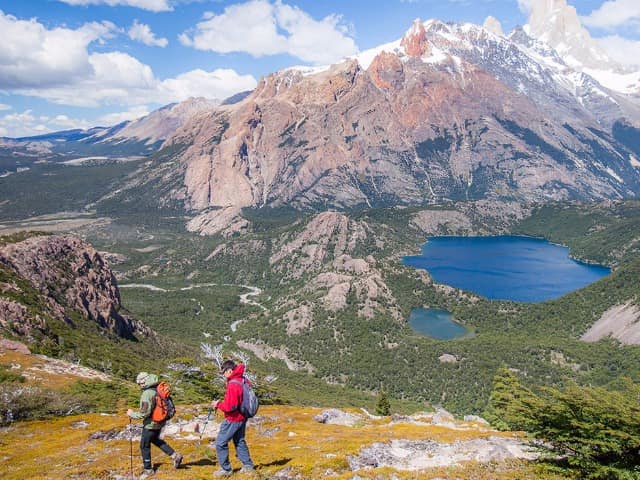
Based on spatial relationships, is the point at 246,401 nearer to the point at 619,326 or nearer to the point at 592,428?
the point at 592,428

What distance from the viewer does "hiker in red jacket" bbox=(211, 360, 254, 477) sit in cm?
2031

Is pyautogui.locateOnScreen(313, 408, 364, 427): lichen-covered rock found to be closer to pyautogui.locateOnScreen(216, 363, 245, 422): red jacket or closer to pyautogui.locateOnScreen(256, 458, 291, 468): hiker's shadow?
pyautogui.locateOnScreen(256, 458, 291, 468): hiker's shadow

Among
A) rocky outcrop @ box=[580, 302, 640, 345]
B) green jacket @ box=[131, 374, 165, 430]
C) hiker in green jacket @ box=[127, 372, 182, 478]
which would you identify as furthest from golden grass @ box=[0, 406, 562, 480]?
rocky outcrop @ box=[580, 302, 640, 345]

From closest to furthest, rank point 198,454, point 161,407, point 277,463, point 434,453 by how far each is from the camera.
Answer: point 161,407
point 277,463
point 198,454
point 434,453

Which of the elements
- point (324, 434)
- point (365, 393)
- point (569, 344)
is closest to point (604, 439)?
point (324, 434)

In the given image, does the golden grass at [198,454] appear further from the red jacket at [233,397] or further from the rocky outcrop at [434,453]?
the red jacket at [233,397]

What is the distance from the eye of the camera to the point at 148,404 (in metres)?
21.4

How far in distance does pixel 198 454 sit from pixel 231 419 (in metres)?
8.15

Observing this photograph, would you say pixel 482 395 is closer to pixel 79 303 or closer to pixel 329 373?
pixel 329 373

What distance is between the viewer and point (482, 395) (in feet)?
453

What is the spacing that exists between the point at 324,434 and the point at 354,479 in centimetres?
1529

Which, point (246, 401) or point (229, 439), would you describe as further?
point (229, 439)

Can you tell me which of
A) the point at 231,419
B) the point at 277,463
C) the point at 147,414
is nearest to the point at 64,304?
the point at 277,463

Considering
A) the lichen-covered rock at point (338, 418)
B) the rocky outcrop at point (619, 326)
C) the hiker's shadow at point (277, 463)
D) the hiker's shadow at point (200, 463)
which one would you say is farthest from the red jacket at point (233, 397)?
the rocky outcrop at point (619, 326)
